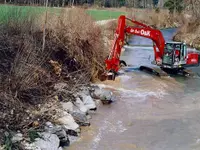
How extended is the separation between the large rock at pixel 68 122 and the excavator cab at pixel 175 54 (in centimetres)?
1020

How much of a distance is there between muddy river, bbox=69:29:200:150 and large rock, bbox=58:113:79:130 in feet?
1.22

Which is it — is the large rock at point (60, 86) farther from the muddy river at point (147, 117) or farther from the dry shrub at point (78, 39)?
the dry shrub at point (78, 39)

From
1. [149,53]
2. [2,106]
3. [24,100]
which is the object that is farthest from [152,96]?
[149,53]

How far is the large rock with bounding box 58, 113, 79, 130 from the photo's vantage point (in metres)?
9.88

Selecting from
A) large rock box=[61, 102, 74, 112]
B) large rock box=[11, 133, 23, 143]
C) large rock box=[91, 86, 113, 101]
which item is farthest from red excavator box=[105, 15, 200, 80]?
large rock box=[11, 133, 23, 143]

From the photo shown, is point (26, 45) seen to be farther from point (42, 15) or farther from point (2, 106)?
point (42, 15)

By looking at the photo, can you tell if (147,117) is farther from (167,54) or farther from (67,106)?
(167,54)

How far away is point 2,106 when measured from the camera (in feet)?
29.1

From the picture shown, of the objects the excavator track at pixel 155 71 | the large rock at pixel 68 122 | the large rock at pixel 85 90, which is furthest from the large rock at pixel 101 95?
the excavator track at pixel 155 71

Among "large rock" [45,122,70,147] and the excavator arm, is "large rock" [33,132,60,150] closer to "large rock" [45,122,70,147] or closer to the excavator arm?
"large rock" [45,122,70,147]

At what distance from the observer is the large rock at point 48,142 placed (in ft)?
26.8

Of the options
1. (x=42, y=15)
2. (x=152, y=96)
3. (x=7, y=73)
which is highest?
(x=42, y=15)

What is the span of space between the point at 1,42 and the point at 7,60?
0.86 m

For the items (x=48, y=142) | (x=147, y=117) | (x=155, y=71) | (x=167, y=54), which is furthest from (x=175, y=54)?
(x=48, y=142)
